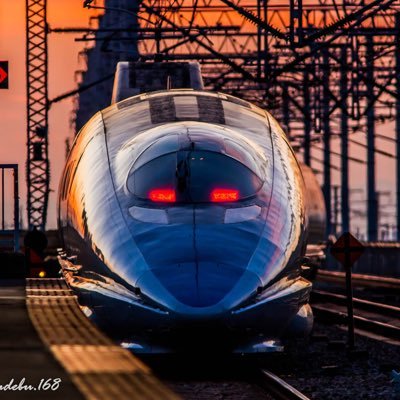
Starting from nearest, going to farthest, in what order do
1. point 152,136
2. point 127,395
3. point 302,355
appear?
point 127,395 → point 152,136 → point 302,355

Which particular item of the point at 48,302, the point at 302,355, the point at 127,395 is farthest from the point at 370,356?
the point at 127,395

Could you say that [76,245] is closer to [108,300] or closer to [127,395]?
[108,300]

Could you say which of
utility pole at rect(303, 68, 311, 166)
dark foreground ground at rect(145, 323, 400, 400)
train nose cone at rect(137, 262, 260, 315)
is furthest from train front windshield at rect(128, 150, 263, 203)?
utility pole at rect(303, 68, 311, 166)

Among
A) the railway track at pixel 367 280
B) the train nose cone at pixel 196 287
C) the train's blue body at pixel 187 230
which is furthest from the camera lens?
the railway track at pixel 367 280

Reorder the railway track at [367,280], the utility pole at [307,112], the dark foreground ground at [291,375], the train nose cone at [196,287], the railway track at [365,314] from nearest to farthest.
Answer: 1. the train nose cone at [196,287]
2. the dark foreground ground at [291,375]
3. the railway track at [365,314]
4. the railway track at [367,280]
5. the utility pole at [307,112]

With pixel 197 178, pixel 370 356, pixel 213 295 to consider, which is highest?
pixel 197 178

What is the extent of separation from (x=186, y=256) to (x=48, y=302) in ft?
7.06

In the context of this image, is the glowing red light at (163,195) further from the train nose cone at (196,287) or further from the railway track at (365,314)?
the railway track at (365,314)

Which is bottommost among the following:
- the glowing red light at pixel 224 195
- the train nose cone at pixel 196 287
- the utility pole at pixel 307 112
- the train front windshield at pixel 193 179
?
the train nose cone at pixel 196 287

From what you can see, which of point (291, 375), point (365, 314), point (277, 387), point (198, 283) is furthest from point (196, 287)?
point (365, 314)

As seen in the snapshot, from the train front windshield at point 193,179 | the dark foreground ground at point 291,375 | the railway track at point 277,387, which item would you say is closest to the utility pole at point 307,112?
the dark foreground ground at point 291,375

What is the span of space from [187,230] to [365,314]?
16.8 m

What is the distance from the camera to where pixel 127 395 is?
38.9ft

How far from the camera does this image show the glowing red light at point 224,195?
15.3 metres
